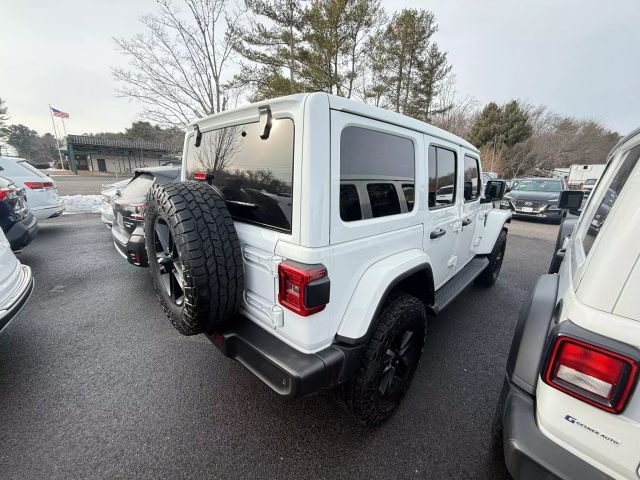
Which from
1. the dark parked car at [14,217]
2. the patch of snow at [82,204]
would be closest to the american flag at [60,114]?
the patch of snow at [82,204]

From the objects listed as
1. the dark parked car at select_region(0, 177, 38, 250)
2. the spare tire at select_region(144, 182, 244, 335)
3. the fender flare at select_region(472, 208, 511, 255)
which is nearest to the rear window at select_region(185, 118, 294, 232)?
the spare tire at select_region(144, 182, 244, 335)

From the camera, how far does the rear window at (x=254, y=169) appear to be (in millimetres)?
1457

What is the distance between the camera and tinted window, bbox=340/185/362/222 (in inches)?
58.4

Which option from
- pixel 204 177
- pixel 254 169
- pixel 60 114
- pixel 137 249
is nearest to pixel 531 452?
pixel 254 169

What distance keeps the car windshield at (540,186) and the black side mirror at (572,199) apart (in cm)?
888

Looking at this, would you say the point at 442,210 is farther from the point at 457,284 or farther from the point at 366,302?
the point at 366,302

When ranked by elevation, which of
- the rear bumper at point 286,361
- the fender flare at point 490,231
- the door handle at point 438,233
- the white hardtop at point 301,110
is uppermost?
A: the white hardtop at point 301,110

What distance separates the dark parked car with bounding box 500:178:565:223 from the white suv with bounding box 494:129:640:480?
938 centimetres

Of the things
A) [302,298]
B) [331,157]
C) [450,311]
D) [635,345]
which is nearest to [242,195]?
[331,157]

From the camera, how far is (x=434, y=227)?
2.26m

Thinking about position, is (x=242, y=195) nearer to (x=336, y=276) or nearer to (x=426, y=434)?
(x=336, y=276)

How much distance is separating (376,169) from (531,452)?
148 cm

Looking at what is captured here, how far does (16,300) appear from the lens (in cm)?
235

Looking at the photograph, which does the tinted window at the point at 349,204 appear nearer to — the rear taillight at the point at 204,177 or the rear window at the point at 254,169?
the rear window at the point at 254,169
